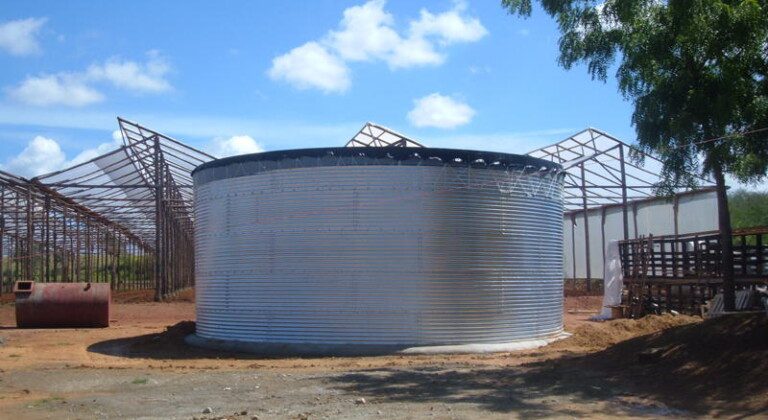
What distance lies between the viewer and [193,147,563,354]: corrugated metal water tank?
17.9m

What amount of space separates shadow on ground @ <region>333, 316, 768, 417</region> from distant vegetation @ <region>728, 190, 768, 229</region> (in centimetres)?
3353

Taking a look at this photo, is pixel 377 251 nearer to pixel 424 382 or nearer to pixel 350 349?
pixel 350 349

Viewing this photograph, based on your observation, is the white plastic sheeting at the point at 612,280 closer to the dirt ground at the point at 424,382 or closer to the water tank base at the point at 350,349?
the dirt ground at the point at 424,382

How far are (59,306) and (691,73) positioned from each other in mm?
19888

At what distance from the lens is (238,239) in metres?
19.1

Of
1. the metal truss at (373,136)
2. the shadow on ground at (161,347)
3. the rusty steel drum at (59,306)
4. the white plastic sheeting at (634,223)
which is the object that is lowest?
the shadow on ground at (161,347)

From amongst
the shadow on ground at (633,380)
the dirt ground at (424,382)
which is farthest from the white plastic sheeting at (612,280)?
the shadow on ground at (633,380)

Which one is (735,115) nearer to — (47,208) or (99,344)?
(99,344)

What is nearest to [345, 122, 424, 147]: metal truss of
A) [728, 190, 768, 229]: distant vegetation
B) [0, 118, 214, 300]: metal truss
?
[0, 118, 214, 300]: metal truss

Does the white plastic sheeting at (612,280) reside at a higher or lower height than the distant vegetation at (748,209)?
lower

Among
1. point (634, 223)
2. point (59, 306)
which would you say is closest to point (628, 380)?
point (59, 306)

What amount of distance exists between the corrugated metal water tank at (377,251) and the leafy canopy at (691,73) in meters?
4.61

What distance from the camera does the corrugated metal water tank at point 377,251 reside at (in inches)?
703

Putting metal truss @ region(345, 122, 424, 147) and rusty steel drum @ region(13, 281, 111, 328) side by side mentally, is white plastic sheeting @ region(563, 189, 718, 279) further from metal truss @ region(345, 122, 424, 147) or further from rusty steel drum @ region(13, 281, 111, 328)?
rusty steel drum @ region(13, 281, 111, 328)
